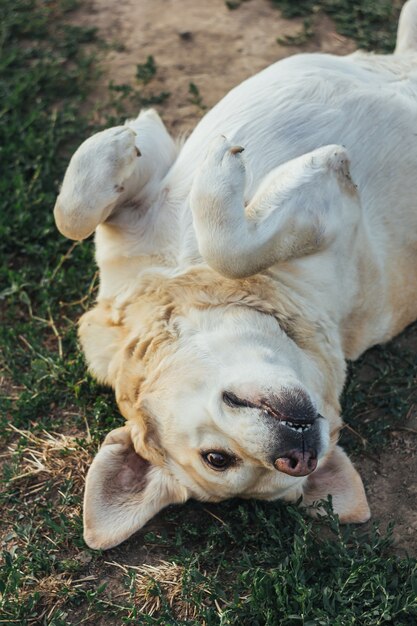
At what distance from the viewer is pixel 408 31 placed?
596cm

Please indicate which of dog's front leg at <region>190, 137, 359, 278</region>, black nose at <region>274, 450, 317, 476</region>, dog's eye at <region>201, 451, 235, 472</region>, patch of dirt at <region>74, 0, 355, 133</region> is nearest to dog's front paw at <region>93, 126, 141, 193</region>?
dog's front leg at <region>190, 137, 359, 278</region>

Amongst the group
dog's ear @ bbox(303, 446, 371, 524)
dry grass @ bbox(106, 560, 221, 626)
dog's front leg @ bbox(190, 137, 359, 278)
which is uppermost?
dog's front leg @ bbox(190, 137, 359, 278)

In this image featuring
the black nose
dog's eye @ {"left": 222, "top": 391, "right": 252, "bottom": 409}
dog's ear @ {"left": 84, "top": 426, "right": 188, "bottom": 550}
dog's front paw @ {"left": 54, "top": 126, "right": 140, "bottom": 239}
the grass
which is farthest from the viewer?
dog's front paw @ {"left": 54, "top": 126, "right": 140, "bottom": 239}

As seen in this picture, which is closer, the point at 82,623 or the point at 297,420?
the point at 297,420

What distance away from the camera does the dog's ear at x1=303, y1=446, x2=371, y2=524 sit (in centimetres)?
429

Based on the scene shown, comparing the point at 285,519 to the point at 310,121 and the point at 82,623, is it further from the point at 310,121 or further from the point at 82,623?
the point at 310,121

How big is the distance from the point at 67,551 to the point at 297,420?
142 centimetres

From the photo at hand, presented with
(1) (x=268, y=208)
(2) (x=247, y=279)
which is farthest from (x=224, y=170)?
(2) (x=247, y=279)

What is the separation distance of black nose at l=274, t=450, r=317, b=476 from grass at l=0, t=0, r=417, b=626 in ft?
1.92

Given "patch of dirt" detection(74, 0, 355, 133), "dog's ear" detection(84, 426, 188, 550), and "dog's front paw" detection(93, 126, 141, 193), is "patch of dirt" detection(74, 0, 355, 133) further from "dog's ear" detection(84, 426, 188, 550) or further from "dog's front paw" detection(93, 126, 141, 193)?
"dog's ear" detection(84, 426, 188, 550)

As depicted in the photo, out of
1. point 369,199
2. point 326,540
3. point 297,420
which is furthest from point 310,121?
point 326,540

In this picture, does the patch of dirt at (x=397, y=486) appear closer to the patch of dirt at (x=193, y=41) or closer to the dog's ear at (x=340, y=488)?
the dog's ear at (x=340, y=488)

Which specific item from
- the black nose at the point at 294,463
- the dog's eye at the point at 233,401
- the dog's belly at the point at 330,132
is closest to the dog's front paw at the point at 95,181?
the dog's belly at the point at 330,132

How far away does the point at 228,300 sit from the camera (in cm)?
423
